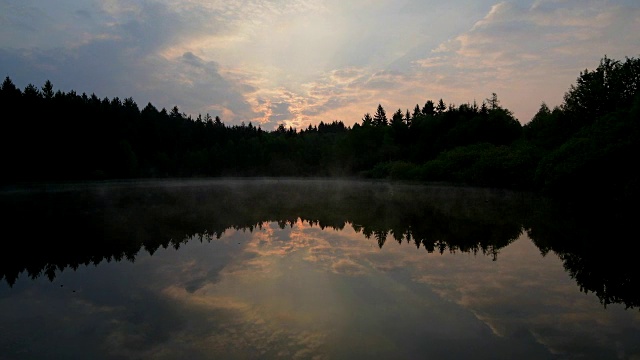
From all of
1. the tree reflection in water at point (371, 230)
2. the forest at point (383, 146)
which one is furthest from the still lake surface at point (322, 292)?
the forest at point (383, 146)

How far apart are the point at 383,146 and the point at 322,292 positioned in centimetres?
8823

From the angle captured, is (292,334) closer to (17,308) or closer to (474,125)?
(17,308)

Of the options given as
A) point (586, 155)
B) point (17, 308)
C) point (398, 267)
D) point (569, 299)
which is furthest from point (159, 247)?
point (586, 155)

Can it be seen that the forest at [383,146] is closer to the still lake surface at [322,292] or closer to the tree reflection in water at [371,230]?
the tree reflection in water at [371,230]

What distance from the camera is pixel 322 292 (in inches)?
338

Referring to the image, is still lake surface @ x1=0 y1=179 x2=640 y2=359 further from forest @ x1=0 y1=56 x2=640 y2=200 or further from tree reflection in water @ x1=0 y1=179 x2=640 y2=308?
forest @ x1=0 y1=56 x2=640 y2=200

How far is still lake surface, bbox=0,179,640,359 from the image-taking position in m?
6.03

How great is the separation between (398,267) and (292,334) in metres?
5.00

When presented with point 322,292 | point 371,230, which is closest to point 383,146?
point 371,230

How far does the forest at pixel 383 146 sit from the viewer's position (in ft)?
92.4

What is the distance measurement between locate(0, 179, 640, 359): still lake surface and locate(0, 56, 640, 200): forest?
11.9 meters

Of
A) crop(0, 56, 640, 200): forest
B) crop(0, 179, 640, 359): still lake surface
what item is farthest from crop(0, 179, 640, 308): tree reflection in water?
crop(0, 56, 640, 200): forest

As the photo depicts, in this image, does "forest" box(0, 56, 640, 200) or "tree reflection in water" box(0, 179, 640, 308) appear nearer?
"tree reflection in water" box(0, 179, 640, 308)

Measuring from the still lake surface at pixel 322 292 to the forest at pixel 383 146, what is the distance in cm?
1187
